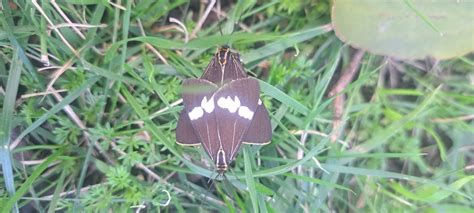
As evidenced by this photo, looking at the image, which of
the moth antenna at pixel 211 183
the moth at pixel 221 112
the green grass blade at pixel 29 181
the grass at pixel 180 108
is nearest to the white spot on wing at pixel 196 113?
the moth at pixel 221 112

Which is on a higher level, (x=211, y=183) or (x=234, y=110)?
(x=234, y=110)

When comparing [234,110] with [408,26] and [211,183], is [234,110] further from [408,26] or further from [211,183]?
[408,26]

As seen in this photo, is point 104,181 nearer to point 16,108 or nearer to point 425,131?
point 16,108

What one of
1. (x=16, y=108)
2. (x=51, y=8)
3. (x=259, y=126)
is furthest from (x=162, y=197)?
(x=51, y=8)

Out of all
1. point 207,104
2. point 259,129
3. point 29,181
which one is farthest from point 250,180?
point 29,181

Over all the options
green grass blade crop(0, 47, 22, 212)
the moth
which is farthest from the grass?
the moth

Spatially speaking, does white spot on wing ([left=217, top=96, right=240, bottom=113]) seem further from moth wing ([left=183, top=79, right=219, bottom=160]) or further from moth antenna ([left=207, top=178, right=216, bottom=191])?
moth antenna ([left=207, top=178, right=216, bottom=191])

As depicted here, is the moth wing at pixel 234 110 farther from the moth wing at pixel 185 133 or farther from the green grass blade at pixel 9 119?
the green grass blade at pixel 9 119
